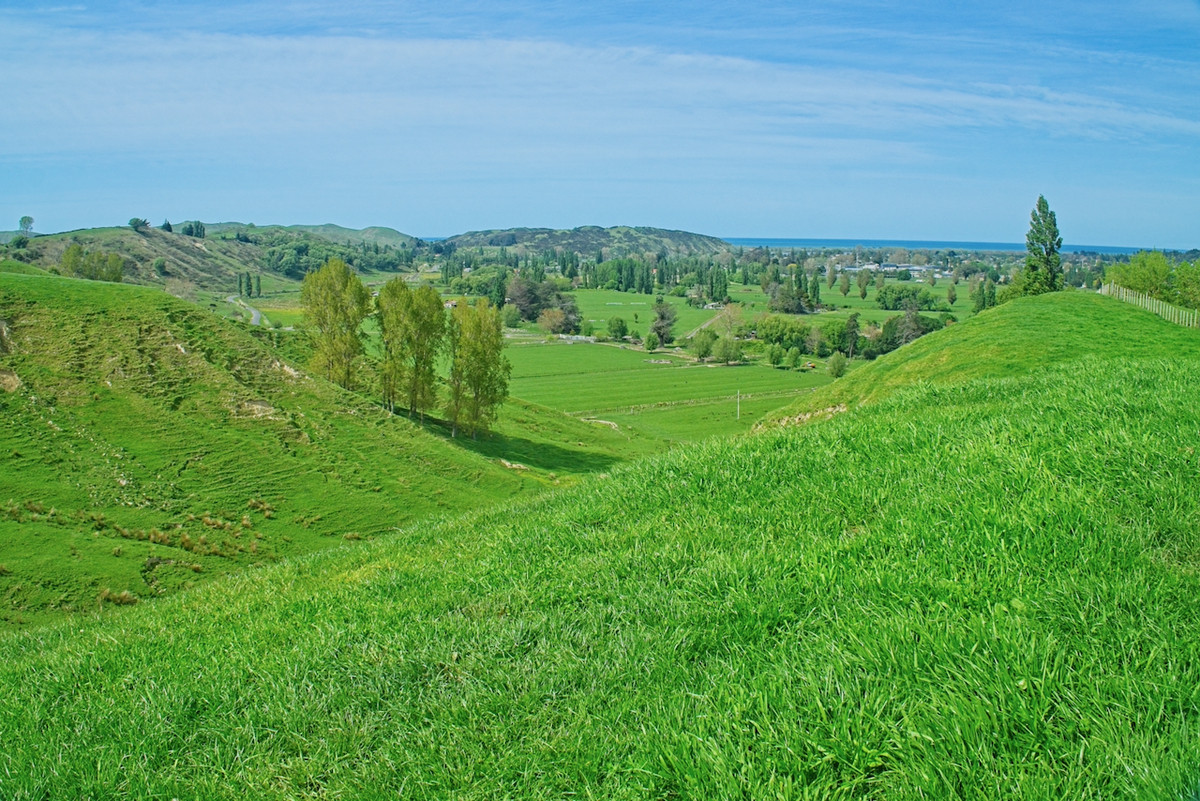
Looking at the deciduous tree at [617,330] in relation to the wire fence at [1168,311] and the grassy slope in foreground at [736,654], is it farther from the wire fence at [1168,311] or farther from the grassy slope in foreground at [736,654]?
the grassy slope in foreground at [736,654]

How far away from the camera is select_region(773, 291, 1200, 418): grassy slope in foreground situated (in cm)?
2422

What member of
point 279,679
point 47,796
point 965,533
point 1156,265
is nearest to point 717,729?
point 965,533

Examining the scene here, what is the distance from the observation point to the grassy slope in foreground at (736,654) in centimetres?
381

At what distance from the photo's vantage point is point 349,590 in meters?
8.24

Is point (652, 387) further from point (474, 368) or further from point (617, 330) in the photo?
point (474, 368)

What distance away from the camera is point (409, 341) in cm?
5666

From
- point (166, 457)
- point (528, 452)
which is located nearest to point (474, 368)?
point (528, 452)

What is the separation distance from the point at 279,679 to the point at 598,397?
110217 millimetres

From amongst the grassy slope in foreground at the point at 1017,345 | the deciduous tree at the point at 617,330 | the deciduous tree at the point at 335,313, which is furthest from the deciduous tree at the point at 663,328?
the grassy slope in foreground at the point at 1017,345

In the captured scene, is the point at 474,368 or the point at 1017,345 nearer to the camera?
the point at 1017,345

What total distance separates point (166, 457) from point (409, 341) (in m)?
24.9

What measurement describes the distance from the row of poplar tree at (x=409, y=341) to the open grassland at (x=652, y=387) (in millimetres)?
32688

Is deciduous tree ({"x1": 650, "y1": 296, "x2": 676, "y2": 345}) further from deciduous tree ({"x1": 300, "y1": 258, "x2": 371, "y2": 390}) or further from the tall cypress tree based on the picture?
deciduous tree ({"x1": 300, "y1": 258, "x2": 371, "y2": 390})

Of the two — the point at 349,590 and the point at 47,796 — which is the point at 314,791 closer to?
the point at 47,796
